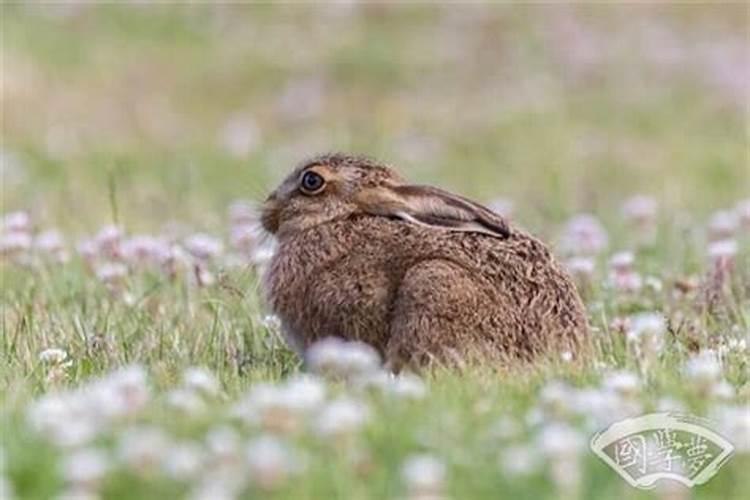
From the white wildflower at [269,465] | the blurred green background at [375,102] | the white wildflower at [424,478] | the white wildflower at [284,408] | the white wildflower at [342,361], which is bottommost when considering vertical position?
the white wildflower at [424,478]

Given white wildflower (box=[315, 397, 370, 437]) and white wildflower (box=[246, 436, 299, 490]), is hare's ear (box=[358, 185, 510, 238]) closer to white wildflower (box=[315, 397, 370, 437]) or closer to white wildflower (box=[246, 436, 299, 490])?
white wildflower (box=[315, 397, 370, 437])

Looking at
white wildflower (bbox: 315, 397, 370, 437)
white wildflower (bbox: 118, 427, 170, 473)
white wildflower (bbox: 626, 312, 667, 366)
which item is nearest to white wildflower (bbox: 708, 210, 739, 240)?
white wildflower (bbox: 626, 312, 667, 366)

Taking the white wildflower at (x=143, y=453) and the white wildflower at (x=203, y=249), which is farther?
the white wildflower at (x=203, y=249)

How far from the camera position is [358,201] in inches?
281

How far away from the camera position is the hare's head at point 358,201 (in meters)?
6.91

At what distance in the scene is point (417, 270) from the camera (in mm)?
6609

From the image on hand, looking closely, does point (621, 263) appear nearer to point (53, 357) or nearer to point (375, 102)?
point (53, 357)

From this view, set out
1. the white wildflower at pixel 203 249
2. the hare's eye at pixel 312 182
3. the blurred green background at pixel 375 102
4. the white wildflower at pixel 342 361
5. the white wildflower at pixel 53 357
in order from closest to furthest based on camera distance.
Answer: the white wildflower at pixel 342 361
the white wildflower at pixel 53 357
the hare's eye at pixel 312 182
the white wildflower at pixel 203 249
the blurred green background at pixel 375 102

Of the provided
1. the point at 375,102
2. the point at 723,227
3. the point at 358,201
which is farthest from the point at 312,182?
the point at 375,102

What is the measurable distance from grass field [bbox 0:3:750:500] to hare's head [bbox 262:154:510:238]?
50 centimetres

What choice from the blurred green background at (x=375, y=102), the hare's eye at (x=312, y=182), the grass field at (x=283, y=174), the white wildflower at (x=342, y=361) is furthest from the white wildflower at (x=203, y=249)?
the blurred green background at (x=375, y=102)

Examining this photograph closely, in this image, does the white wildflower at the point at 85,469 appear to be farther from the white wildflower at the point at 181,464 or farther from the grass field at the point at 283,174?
the white wildflower at the point at 181,464

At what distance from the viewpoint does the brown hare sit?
6.50m

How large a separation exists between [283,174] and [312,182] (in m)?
6.80
